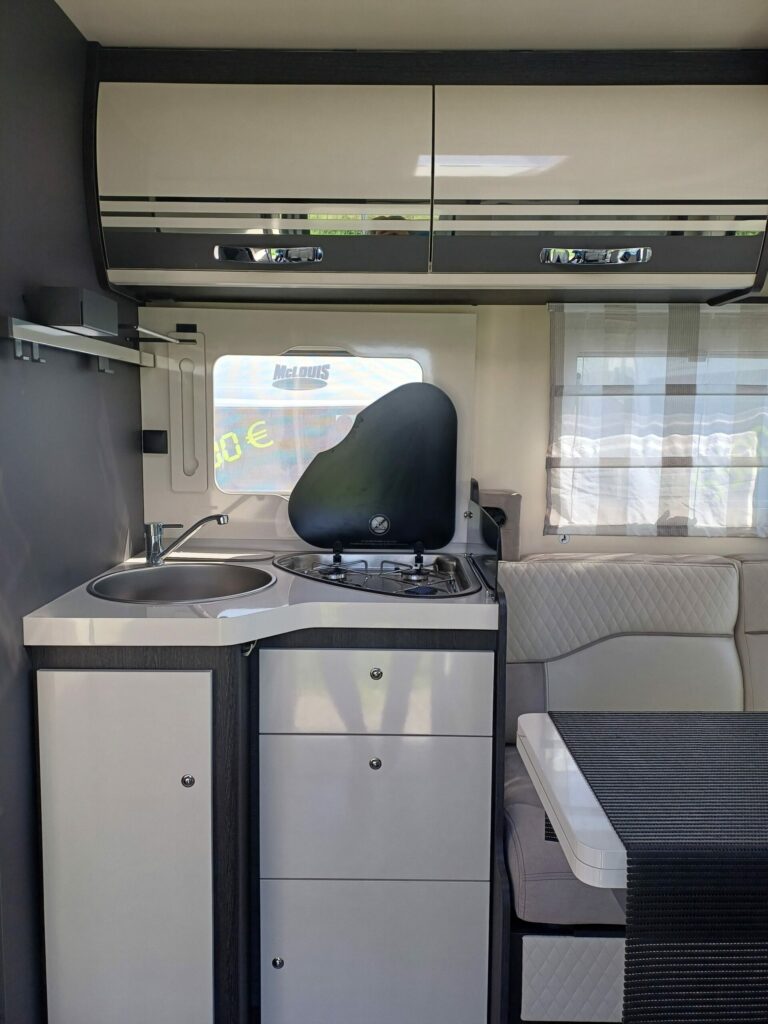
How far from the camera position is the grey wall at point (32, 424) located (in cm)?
155

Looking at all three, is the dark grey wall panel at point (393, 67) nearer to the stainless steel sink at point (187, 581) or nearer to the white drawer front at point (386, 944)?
the stainless steel sink at point (187, 581)

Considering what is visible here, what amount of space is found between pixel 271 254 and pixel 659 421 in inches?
52.9

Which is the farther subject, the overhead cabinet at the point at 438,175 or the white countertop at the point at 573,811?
the overhead cabinet at the point at 438,175

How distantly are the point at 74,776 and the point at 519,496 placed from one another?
58.2 inches

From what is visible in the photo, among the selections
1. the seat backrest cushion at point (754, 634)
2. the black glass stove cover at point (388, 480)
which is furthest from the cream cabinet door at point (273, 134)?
the seat backrest cushion at point (754, 634)

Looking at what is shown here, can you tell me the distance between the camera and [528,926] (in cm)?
175

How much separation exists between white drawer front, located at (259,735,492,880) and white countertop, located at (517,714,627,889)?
1.55 feet

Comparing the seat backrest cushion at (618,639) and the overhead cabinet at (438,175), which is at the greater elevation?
the overhead cabinet at (438,175)

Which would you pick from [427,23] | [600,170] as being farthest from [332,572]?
[427,23]

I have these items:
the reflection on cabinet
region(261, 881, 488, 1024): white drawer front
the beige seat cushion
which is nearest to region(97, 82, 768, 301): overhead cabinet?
the reflection on cabinet

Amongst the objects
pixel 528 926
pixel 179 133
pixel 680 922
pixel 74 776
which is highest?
pixel 179 133

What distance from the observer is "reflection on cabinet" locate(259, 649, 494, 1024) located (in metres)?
1.81

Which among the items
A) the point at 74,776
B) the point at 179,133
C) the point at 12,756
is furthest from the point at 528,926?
the point at 179,133

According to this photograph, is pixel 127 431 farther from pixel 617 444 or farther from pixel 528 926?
pixel 528 926
